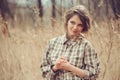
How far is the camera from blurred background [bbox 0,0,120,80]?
9.20 feet

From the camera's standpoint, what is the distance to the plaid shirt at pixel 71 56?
2750mm

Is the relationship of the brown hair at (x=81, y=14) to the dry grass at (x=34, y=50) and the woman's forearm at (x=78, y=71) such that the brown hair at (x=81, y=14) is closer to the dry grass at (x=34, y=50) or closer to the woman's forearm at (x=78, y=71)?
the dry grass at (x=34, y=50)

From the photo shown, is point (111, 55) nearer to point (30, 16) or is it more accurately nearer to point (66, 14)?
point (66, 14)

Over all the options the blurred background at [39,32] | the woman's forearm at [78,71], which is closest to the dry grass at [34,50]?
the blurred background at [39,32]

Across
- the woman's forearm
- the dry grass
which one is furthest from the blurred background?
the woman's forearm

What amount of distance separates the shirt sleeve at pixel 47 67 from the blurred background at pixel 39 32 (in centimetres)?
3

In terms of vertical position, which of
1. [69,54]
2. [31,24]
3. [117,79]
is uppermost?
[31,24]

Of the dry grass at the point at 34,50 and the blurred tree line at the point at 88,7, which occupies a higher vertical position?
Answer: the blurred tree line at the point at 88,7

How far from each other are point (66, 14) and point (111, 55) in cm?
40

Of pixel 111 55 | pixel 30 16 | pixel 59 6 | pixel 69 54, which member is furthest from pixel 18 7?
pixel 111 55

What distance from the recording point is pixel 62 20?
9.20 feet

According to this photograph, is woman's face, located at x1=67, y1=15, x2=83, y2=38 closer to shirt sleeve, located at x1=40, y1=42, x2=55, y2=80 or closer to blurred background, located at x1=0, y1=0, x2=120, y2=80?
blurred background, located at x1=0, y1=0, x2=120, y2=80

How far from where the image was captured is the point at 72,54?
2766mm

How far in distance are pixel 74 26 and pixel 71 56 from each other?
0.19 m
